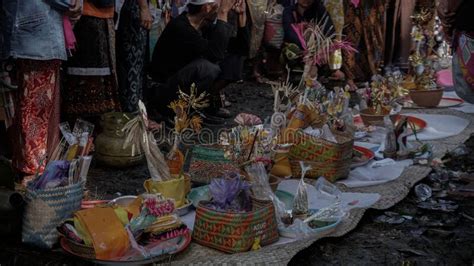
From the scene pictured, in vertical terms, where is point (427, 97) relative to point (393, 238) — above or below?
above

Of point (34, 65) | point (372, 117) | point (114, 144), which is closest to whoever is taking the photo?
point (34, 65)

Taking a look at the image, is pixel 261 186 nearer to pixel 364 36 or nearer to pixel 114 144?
pixel 114 144

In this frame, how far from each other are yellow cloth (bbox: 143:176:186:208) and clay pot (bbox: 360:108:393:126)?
2.32 meters

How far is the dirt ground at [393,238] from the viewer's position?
9.34ft

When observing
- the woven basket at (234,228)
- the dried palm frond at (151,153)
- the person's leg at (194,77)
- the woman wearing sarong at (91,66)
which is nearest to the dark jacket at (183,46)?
the person's leg at (194,77)

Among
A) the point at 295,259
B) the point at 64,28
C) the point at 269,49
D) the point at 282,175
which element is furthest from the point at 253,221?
the point at 269,49

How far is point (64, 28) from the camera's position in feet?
11.7

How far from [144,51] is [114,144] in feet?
3.49

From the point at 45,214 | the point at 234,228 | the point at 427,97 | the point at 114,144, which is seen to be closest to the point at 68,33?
the point at 114,144

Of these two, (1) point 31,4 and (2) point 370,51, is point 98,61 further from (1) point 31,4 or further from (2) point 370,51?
(2) point 370,51

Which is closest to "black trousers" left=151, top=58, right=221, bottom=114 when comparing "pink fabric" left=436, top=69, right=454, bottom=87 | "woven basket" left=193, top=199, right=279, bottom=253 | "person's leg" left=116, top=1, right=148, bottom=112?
"person's leg" left=116, top=1, right=148, bottom=112

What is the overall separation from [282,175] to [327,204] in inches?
18.0

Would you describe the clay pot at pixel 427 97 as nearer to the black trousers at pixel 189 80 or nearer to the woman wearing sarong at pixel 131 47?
the black trousers at pixel 189 80

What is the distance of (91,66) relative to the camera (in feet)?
13.5
